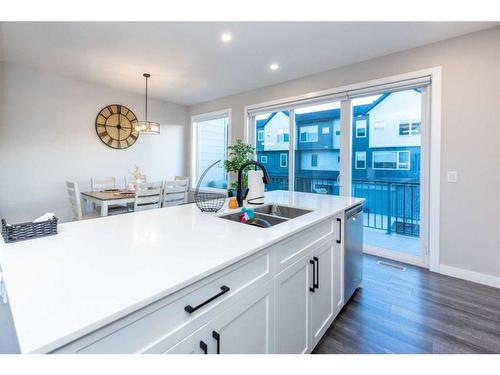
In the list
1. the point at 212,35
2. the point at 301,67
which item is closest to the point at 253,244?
the point at 212,35

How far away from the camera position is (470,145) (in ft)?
8.27

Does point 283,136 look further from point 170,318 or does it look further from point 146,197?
point 170,318

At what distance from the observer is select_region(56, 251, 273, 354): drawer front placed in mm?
560

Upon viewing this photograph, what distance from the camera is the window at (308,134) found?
3826 mm

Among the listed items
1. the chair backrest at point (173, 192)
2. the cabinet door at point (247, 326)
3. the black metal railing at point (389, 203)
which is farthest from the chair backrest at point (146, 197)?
the cabinet door at point (247, 326)

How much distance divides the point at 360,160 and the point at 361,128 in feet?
1.43

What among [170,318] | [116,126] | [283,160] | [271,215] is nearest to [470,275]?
[271,215]

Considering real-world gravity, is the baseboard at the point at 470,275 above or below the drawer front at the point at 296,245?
below

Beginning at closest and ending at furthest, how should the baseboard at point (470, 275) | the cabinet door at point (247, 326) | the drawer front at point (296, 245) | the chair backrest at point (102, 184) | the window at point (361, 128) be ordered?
the cabinet door at point (247, 326)
the drawer front at point (296, 245)
the baseboard at point (470, 275)
the window at point (361, 128)
the chair backrest at point (102, 184)

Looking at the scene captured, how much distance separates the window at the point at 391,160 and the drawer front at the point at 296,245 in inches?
82.5

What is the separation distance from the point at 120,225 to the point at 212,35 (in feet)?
7.47

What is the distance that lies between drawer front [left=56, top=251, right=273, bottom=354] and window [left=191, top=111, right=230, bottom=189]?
14.1 ft

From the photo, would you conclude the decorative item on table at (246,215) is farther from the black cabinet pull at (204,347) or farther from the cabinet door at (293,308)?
the black cabinet pull at (204,347)
